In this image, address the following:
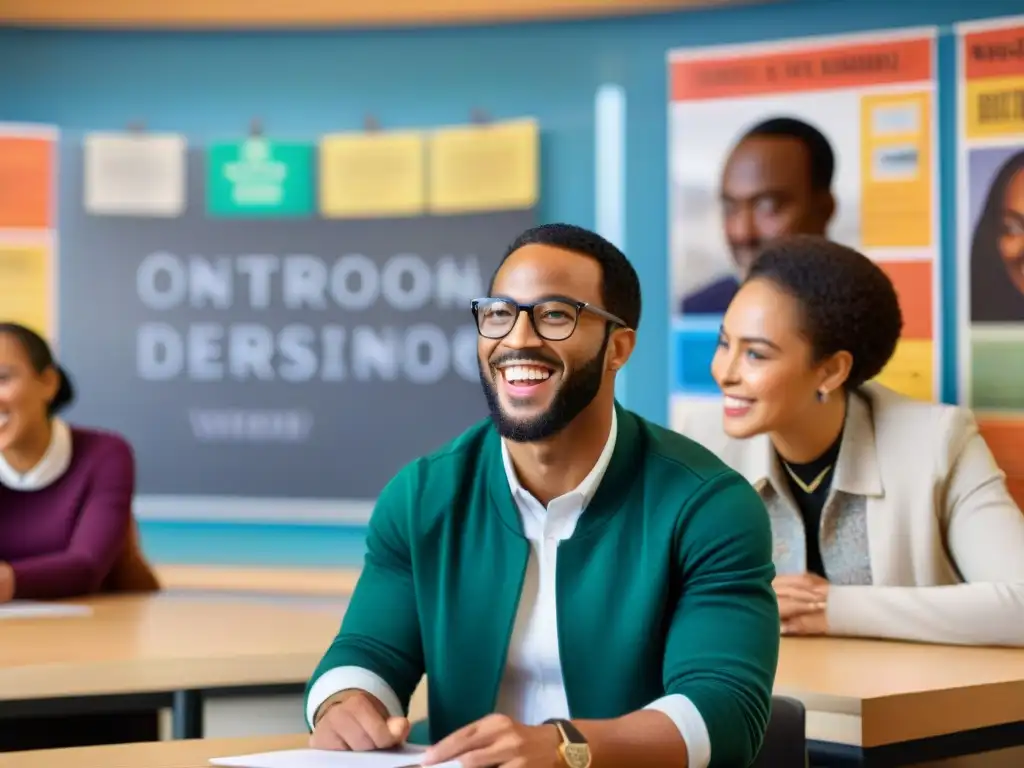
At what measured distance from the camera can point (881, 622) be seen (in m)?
2.54

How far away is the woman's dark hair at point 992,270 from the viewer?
10.4 feet

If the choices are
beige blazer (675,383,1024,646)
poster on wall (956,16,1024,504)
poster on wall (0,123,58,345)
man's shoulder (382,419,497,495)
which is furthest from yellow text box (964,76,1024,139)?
poster on wall (0,123,58,345)

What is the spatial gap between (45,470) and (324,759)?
1.88 meters

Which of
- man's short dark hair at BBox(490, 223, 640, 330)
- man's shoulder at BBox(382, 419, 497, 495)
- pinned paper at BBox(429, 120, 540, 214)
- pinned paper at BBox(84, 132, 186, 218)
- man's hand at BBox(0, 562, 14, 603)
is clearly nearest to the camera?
man's short dark hair at BBox(490, 223, 640, 330)

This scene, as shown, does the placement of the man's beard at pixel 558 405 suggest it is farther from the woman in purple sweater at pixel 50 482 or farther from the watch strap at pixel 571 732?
the woman in purple sweater at pixel 50 482

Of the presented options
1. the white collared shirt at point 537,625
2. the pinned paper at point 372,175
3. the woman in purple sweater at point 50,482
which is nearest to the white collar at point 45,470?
the woman in purple sweater at point 50,482

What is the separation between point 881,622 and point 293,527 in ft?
5.92

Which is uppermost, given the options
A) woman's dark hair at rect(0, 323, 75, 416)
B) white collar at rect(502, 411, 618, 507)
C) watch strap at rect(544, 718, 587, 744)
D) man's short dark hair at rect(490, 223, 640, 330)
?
man's short dark hair at rect(490, 223, 640, 330)

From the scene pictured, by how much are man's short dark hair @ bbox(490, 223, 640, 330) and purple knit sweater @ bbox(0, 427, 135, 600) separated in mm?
1686

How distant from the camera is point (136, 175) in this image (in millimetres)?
3926

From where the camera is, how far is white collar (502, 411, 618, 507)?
1.88 meters

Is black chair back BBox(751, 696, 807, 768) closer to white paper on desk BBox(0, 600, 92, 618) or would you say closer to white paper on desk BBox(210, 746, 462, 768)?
white paper on desk BBox(210, 746, 462, 768)

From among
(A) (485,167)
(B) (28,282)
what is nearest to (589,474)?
(A) (485,167)

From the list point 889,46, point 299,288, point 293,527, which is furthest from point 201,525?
point 889,46
